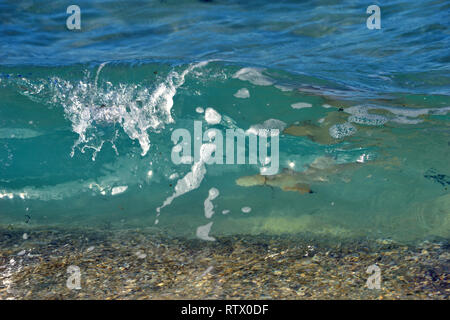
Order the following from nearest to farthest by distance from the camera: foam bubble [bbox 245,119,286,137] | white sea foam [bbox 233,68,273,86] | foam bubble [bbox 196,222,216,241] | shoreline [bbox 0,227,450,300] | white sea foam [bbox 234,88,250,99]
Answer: shoreline [bbox 0,227,450,300] → foam bubble [bbox 196,222,216,241] → foam bubble [bbox 245,119,286,137] → white sea foam [bbox 233,68,273,86] → white sea foam [bbox 234,88,250,99]

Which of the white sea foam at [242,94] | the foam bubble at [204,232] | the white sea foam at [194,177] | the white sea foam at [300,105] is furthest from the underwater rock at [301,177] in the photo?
the white sea foam at [242,94]

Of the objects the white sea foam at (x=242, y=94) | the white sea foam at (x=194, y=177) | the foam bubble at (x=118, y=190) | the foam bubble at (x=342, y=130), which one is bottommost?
the foam bubble at (x=118, y=190)

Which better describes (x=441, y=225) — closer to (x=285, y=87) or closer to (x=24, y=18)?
(x=285, y=87)

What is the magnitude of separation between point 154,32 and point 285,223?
17.5 feet

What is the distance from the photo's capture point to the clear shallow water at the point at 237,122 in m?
5.32

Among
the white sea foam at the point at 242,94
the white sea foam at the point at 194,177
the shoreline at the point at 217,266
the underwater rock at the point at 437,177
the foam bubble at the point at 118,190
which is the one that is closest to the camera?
the shoreline at the point at 217,266

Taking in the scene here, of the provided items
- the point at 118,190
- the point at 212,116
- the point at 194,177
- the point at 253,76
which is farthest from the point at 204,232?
the point at 253,76

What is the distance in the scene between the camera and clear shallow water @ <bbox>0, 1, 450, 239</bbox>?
5.32 metres

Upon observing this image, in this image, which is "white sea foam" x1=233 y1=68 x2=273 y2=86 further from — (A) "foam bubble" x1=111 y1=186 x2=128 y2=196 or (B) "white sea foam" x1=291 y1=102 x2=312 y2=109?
(A) "foam bubble" x1=111 y1=186 x2=128 y2=196

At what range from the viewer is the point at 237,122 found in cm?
668

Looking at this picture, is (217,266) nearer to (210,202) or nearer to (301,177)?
(210,202)

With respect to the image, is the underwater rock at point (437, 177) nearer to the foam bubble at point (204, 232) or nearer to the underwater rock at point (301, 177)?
the underwater rock at point (301, 177)

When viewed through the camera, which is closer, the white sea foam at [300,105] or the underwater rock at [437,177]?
the underwater rock at [437,177]

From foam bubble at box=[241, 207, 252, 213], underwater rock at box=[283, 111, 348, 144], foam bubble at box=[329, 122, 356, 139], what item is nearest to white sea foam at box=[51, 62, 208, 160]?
underwater rock at box=[283, 111, 348, 144]
